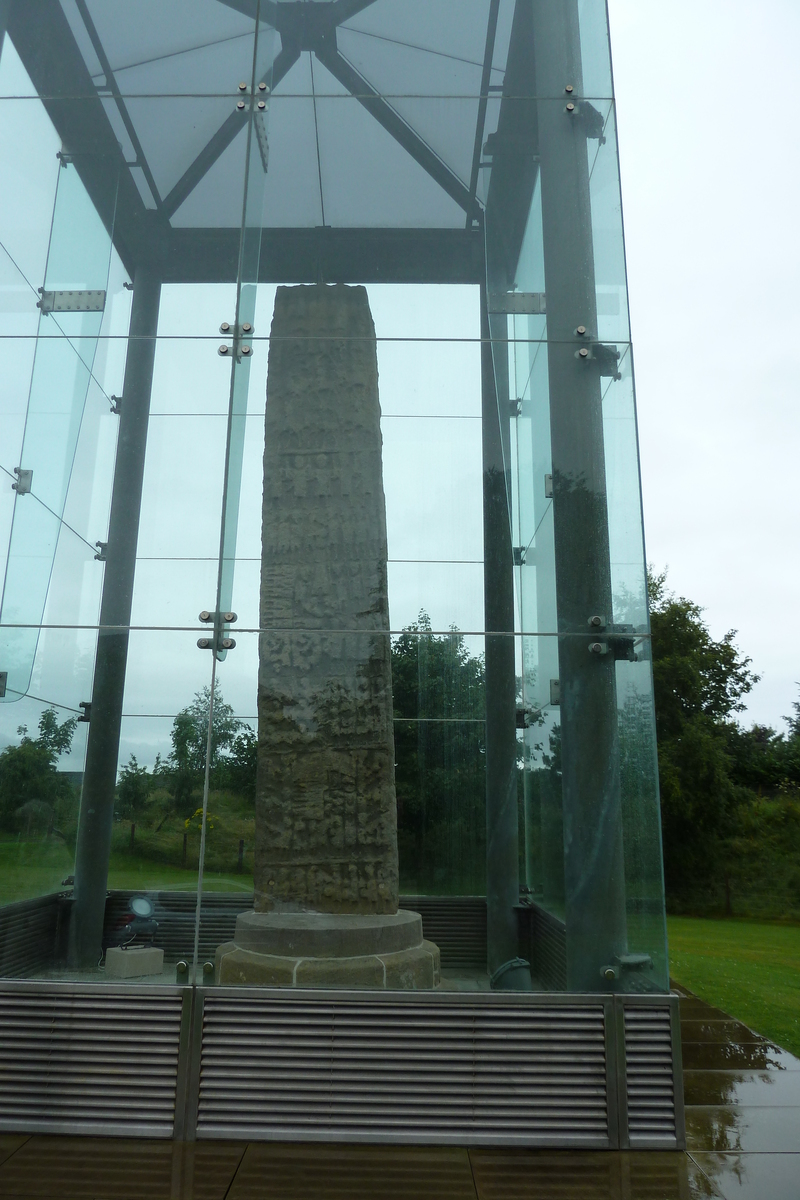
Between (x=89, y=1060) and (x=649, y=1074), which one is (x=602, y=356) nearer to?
(x=649, y=1074)

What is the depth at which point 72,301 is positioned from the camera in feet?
18.1

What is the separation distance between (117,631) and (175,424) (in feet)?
4.00

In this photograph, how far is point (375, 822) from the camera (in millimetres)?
4570

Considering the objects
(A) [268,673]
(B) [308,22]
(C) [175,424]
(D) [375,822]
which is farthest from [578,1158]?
(B) [308,22]

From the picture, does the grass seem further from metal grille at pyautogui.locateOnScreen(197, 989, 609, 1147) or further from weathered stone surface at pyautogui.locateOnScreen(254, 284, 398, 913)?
metal grille at pyautogui.locateOnScreen(197, 989, 609, 1147)

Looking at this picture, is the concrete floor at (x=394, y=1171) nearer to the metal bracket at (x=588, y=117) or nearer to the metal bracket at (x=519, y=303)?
the metal bracket at (x=519, y=303)

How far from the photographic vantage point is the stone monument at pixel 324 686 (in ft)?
14.3

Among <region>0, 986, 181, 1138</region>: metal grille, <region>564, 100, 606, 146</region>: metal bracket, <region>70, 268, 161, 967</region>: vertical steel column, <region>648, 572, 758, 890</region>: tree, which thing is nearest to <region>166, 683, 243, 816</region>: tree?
<region>70, 268, 161, 967</region>: vertical steel column

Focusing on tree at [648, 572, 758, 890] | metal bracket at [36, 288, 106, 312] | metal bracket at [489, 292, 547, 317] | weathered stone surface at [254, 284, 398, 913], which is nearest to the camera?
weathered stone surface at [254, 284, 398, 913]

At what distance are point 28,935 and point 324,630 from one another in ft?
7.15

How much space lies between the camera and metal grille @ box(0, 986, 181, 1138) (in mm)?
3992

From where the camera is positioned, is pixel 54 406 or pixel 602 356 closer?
pixel 602 356

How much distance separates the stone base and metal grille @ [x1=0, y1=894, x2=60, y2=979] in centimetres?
93

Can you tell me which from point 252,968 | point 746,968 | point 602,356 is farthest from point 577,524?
point 746,968
